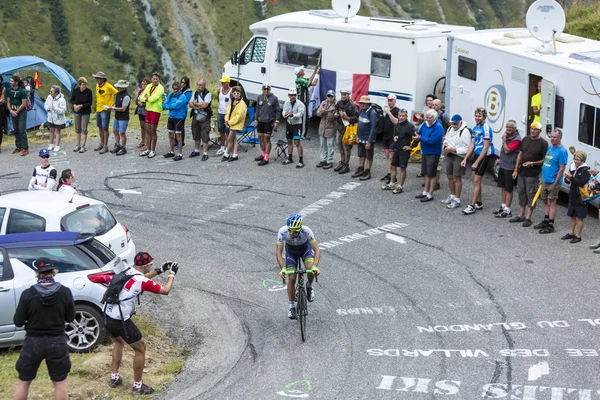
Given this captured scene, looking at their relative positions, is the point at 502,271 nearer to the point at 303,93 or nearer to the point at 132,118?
the point at 303,93

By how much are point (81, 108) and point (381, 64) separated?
7.68 m

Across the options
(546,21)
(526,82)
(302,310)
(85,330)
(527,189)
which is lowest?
(85,330)

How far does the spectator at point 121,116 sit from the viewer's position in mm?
22484

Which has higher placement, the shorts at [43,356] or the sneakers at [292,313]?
the shorts at [43,356]

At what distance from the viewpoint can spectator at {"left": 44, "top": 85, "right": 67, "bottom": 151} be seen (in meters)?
23.3

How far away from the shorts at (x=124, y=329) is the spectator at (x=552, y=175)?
28.6 feet

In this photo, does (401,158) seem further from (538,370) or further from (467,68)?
(538,370)

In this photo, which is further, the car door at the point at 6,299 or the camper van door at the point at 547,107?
the camper van door at the point at 547,107

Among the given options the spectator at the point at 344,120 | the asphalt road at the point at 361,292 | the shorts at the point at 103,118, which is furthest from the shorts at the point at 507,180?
the shorts at the point at 103,118

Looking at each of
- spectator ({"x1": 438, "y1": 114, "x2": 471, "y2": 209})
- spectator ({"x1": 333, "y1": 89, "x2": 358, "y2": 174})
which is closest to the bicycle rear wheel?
spectator ({"x1": 438, "y1": 114, "x2": 471, "y2": 209})

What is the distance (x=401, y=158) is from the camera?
18984 mm

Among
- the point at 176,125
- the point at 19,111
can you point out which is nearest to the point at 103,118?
the point at 176,125

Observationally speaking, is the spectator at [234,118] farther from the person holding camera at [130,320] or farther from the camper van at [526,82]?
the person holding camera at [130,320]

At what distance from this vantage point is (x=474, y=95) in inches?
820
